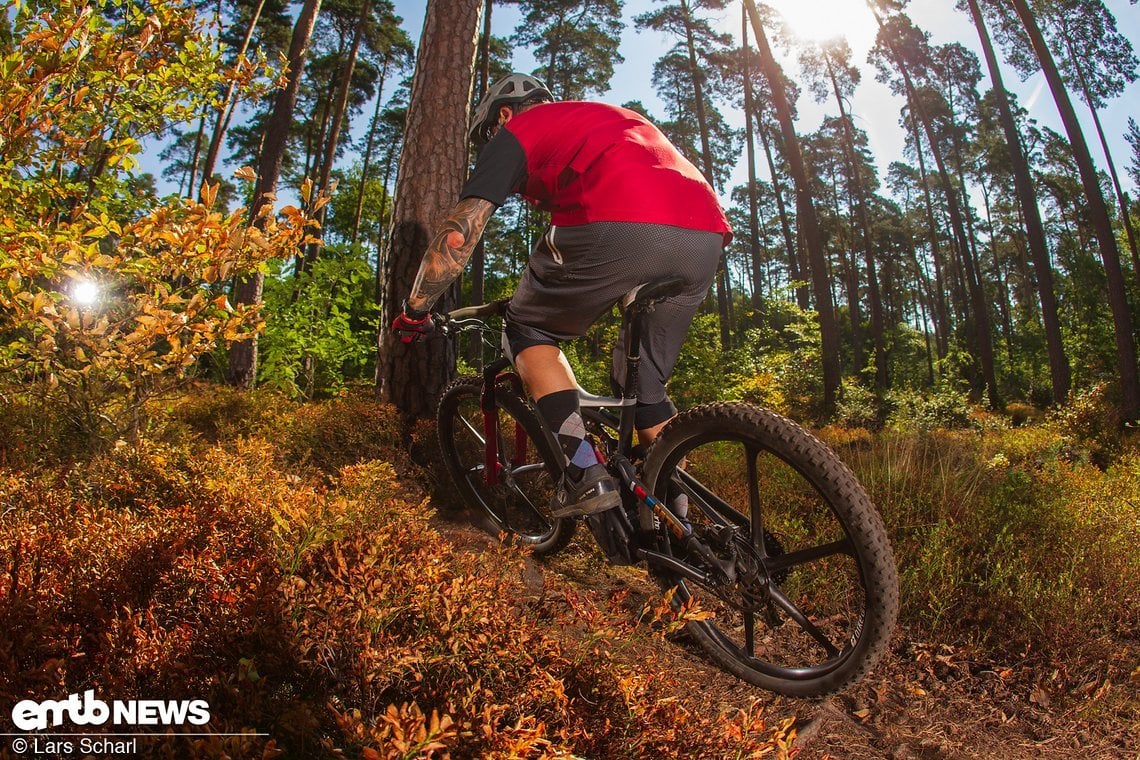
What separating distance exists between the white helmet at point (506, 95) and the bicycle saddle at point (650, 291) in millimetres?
1103

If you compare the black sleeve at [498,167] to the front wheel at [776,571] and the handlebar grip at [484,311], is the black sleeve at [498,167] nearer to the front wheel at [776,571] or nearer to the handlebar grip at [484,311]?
the handlebar grip at [484,311]

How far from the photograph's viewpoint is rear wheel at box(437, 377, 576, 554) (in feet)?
10.9

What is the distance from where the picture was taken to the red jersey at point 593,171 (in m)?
2.34

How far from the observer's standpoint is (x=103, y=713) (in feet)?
4.52

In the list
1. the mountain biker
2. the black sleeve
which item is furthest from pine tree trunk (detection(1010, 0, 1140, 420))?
the black sleeve

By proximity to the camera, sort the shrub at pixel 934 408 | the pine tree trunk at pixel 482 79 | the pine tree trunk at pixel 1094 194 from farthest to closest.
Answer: the pine tree trunk at pixel 482 79 < the shrub at pixel 934 408 < the pine tree trunk at pixel 1094 194

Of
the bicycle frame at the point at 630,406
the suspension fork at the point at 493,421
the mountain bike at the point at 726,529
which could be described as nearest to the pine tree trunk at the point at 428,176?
the mountain bike at the point at 726,529

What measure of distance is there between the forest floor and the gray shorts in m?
0.99

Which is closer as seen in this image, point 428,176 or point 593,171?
point 593,171

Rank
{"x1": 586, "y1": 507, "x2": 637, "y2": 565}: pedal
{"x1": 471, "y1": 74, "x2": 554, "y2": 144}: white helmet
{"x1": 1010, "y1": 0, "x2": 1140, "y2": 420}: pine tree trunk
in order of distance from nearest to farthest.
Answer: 1. {"x1": 586, "y1": 507, "x2": 637, "y2": 565}: pedal
2. {"x1": 471, "y1": 74, "x2": 554, "y2": 144}: white helmet
3. {"x1": 1010, "y1": 0, "x2": 1140, "y2": 420}: pine tree trunk

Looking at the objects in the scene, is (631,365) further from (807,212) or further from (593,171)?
(807,212)

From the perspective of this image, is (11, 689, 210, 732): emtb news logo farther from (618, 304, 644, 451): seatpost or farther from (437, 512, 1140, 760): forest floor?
(618, 304, 644, 451): seatpost

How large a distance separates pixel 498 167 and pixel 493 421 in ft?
4.82

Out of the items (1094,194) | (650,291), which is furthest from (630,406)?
(1094,194)
